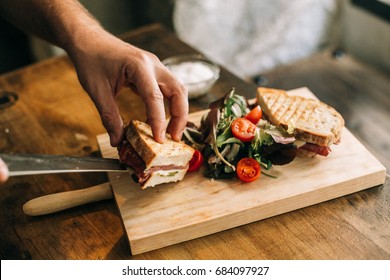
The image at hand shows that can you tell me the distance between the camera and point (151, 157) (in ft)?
6.06

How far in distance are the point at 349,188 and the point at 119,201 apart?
93cm

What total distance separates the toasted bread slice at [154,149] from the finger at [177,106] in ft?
0.16

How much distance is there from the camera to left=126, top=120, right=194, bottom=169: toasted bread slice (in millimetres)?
1859

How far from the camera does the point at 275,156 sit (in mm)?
2012

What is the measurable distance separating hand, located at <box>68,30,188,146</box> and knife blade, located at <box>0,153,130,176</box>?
114mm

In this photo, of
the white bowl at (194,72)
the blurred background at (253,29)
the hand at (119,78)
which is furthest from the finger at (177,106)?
the blurred background at (253,29)

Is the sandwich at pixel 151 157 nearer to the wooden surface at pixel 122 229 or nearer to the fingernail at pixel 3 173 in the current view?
the wooden surface at pixel 122 229

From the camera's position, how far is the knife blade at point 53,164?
5.06 feet

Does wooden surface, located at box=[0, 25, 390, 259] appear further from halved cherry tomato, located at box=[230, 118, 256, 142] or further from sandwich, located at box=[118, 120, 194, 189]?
halved cherry tomato, located at box=[230, 118, 256, 142]

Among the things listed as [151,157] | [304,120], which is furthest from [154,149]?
[304,120]

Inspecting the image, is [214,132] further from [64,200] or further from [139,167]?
[64,200]

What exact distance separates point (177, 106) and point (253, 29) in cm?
286
